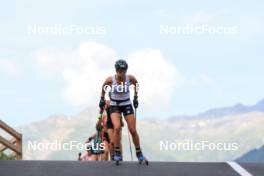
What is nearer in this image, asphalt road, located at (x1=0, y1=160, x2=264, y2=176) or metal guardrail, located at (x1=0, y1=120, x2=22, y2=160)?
asphalt road, located at (x1=0, y1=160, x2=264, y2=176)

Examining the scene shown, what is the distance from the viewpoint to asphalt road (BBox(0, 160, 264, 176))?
12.4 meters

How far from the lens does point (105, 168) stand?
42.9 ft

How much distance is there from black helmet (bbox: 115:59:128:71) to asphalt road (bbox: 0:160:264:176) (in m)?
1.58

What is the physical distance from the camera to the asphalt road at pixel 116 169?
12.4 metres

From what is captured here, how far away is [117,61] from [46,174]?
2545 millimetres

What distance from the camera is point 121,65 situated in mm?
13773

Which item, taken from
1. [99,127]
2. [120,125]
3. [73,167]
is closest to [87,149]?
[99,127]

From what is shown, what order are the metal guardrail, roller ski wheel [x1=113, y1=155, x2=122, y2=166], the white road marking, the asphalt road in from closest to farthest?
the asphalt road → the white road marking → roller ski wheel [x1=113, y1=155, x2=122, y2=166] → the metal guardrail

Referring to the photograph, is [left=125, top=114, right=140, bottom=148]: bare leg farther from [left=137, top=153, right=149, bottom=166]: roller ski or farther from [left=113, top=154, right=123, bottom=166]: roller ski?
[left=113, top=154, right=123, bottom=166]: roller ski

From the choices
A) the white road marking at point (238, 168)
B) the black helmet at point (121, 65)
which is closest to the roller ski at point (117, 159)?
the black helmet at point (121, 65)

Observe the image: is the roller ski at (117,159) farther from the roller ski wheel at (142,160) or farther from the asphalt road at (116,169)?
the roller ski wheel at (142,160)

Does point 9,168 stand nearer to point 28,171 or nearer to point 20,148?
point 28,171

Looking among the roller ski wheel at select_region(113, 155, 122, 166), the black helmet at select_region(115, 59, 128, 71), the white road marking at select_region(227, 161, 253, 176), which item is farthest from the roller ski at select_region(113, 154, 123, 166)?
the white road marking at select_region(227, 161, 253, 176)

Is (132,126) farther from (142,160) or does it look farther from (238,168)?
(238,168)
